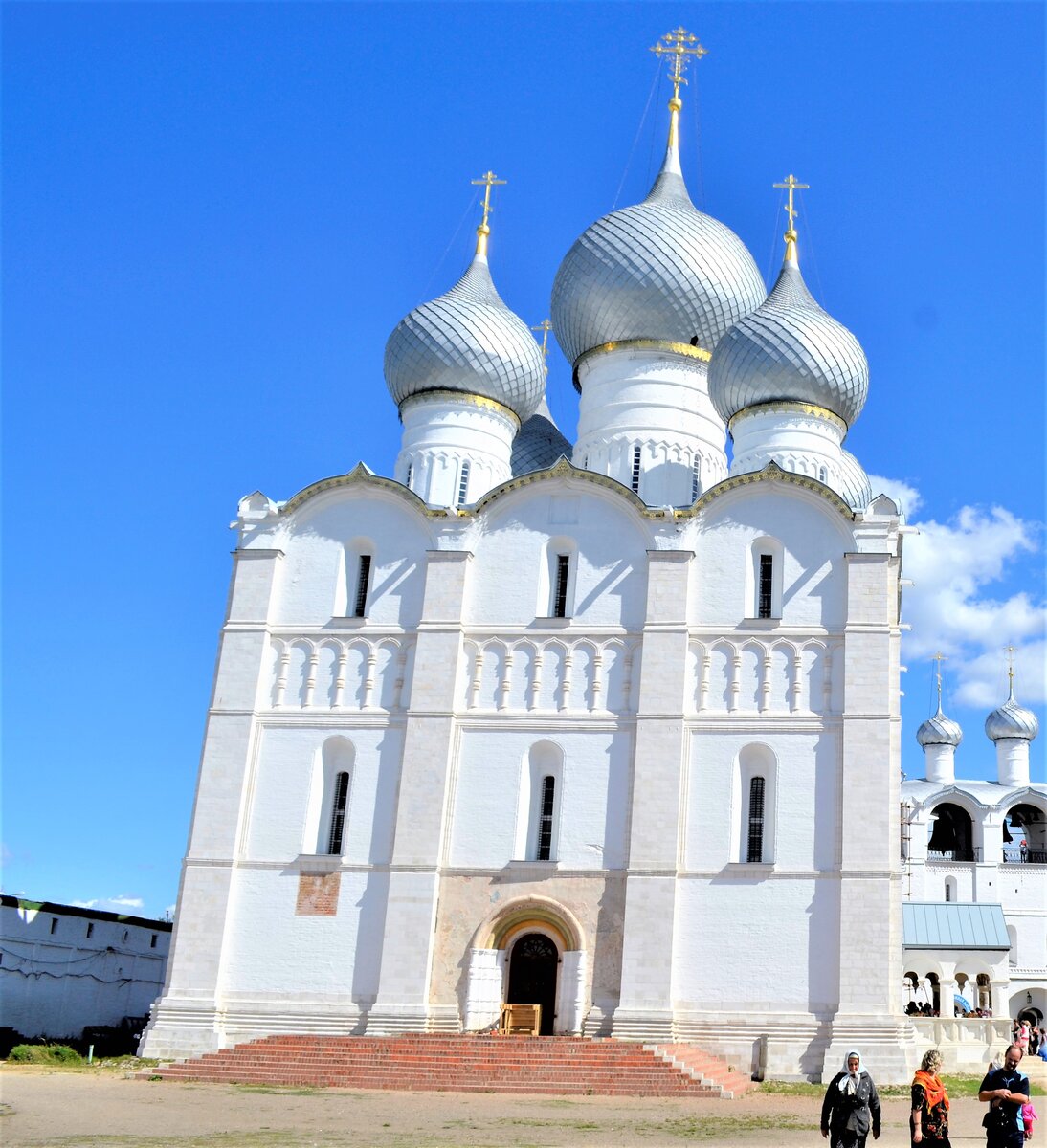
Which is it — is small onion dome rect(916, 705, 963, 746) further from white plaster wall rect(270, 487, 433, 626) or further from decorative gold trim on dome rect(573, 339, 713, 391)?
white plaster wall rect(270, 487, 433, 626)

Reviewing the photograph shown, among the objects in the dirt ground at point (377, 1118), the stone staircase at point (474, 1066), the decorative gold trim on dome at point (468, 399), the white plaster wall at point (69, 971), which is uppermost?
the decorative gold trim on dome at point (468, 399)

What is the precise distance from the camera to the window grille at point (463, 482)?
78.1ft

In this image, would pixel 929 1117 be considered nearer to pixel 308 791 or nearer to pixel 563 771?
pixel 563 771

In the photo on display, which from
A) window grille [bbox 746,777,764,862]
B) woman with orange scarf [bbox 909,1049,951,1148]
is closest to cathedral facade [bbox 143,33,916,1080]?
window grille [bbox 746,777,764,862]

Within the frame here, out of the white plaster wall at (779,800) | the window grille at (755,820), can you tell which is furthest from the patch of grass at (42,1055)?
the window grille at (755,820)

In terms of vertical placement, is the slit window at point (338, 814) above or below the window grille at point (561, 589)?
below

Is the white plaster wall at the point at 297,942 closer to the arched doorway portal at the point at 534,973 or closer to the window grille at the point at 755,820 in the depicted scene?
the arched doorway portal at the point at 534,973

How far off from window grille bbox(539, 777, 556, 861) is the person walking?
1042 centimetres

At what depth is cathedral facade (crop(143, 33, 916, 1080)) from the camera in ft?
60.4

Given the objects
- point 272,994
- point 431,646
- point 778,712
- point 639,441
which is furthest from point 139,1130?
point 639,441

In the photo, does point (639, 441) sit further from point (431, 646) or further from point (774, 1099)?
point (774, 1099)

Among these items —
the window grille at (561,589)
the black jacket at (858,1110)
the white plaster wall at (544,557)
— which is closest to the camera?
the black jacket at (858,1110)

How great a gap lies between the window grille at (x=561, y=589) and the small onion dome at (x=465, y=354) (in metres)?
4.65

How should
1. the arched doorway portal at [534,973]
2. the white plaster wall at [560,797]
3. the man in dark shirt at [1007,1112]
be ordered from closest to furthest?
1. the man in dark shirt at [1007,1112]
2. the arched doorway portal at [534,973]
3. the white plaster wall at [560,797]
